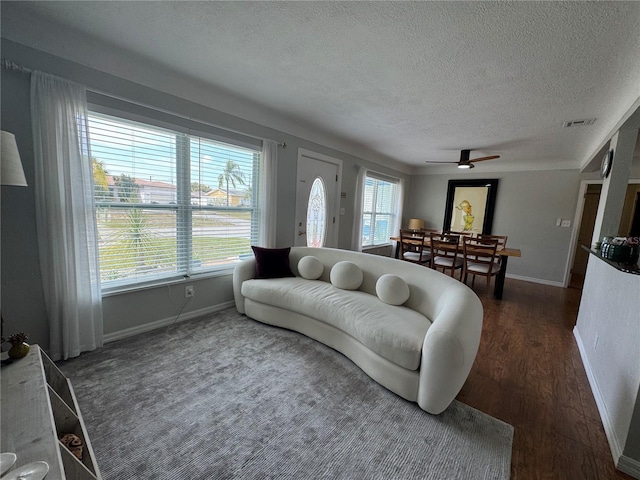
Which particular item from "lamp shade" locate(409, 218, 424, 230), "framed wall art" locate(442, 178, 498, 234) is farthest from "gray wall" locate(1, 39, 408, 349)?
"framed wall art" locate(442, 178, 498, 234)

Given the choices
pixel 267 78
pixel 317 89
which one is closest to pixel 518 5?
pixel 317 89

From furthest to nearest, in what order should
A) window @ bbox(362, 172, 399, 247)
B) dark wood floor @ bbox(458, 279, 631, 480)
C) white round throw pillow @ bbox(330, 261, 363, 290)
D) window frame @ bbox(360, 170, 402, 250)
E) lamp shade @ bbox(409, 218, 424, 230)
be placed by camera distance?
lamp shade @ bbox(409, 218, 424, 230) < window @ bbox(362, 172, 399, 247) < window frame @ bbox(360, 170, 402, 250) < white round throw pillow @ bbox(330, 261, 363, 290) < dark wood floor @ bbox(458, 279, 631, 480)

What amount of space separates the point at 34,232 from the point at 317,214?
10.0 feet

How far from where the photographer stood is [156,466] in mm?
1266

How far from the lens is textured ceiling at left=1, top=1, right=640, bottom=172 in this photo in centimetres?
148

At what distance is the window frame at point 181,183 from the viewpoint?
7.19 ft

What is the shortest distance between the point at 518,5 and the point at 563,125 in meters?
2.40

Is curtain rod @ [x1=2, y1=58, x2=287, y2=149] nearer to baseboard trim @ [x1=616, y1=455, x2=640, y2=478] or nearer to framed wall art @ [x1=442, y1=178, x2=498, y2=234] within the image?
baseboard trim @ [x1=616, y1=455, x2=640, y2=478]

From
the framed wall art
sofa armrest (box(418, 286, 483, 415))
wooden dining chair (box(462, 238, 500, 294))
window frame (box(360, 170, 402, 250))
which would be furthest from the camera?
the framed wall art

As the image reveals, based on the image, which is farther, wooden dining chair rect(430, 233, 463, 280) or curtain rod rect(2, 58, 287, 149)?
wooden dining chair rect(430, 233, 463, 280)

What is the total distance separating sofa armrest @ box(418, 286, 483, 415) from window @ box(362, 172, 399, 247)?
Answer: 139 inches

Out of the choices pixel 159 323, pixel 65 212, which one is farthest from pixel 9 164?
pixel 159 323

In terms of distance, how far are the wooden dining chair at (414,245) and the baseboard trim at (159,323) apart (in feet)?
9.91

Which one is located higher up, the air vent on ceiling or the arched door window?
the air vent on ceiling
